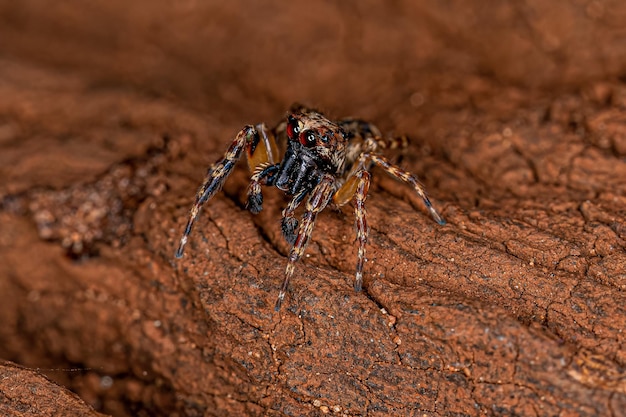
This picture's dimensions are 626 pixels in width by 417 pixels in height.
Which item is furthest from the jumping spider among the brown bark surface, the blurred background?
the blurred background

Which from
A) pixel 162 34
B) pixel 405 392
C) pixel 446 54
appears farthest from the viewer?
pixel 162 34

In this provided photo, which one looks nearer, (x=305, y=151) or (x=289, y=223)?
(x=289, y=223)

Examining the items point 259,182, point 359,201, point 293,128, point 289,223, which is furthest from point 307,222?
point 293,128

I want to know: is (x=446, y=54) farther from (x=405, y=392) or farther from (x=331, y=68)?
(x=405, y=392)

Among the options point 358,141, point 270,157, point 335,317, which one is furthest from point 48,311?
point 358,141

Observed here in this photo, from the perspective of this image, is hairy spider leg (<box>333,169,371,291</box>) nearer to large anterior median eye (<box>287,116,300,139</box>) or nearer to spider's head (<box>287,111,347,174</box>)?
spider's head (<box>287,111,347,174</box>)

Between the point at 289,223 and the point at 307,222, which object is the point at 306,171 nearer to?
the point at 289,223

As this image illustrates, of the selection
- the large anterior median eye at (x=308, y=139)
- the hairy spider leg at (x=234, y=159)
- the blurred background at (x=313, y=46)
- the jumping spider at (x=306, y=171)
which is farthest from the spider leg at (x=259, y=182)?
the blurred background at (x=313, y=46)
